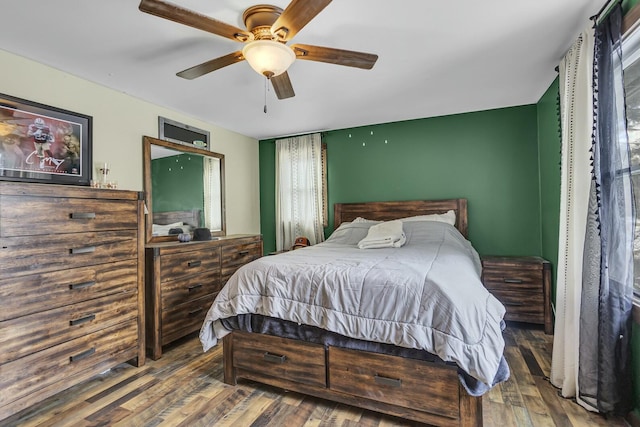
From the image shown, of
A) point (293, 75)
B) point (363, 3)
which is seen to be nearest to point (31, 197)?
point (293, 75)

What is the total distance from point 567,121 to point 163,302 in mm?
3288

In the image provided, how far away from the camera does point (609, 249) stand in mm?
1682

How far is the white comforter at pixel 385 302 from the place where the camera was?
1.49m

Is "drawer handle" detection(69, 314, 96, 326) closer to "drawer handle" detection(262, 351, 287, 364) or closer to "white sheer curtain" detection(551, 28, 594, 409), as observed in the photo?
"drawer handle" detection(262, 351, 287, 364)

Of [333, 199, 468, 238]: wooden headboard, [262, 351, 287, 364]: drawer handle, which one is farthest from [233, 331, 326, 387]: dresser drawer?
[333, 199, 468, 238]: wooden headboard

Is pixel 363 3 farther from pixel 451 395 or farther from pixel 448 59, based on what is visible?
pixel 451 395

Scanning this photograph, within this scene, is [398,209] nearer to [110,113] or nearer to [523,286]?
[523,286]

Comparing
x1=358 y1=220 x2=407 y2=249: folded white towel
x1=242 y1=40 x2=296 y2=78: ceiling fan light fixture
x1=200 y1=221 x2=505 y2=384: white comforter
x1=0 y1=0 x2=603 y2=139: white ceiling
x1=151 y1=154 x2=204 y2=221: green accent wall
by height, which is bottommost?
x1=200 y1=221 x2=505 y2=384: white comforter

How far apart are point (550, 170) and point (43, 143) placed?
4.22 m

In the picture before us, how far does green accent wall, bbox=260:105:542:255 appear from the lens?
137 inches

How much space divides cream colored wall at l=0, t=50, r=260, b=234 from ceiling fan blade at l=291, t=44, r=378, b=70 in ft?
6.41

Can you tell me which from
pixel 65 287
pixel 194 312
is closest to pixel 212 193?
pixel 194 312

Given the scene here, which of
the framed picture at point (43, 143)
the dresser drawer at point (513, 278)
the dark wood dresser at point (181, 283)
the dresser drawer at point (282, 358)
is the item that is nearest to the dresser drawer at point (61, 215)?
the dark wood dresser at point (181, 283)

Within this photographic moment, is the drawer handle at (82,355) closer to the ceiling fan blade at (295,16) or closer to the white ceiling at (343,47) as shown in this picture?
the white ceiling at (343,47)
